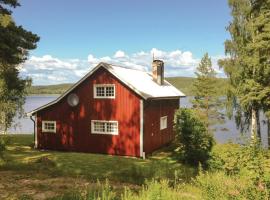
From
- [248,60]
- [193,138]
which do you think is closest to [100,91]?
[193,138]

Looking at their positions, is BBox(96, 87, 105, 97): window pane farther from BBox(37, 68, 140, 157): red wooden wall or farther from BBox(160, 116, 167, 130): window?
BBox(160, 116, 167, 130): window

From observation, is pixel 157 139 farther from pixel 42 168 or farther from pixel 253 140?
pixel 253 140

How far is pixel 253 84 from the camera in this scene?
26.0 meters

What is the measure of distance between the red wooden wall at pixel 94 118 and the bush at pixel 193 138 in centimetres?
340

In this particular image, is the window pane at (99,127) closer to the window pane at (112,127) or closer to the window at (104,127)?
the window at (104,127)

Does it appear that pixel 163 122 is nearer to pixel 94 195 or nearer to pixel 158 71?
pixel 158 71

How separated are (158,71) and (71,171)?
647 inches

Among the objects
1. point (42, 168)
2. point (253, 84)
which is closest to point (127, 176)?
point (42, 168)

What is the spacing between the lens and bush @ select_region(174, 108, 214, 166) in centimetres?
2245

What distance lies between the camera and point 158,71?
105 ft

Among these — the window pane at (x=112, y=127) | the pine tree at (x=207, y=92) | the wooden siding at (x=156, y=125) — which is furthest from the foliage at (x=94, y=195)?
the pine tree at (x=207, y=92)

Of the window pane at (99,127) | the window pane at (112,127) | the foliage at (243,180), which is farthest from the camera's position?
the window pane at (99,127)

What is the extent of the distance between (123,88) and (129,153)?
5.17m

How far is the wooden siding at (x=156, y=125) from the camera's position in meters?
24.4
